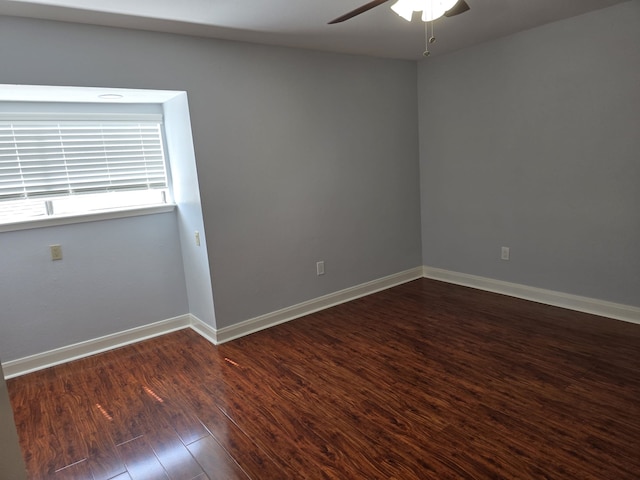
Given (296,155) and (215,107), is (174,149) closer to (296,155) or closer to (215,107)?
(215,107)

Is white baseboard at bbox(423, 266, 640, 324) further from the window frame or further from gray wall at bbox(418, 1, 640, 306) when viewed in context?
the window frame

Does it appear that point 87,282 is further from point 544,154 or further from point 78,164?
point 544,154

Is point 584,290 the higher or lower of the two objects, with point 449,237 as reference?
lower

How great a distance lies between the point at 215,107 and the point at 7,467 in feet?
9.10

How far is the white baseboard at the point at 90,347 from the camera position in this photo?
3034mm

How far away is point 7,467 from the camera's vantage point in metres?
→ 0.87

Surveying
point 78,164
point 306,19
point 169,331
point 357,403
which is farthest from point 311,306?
point 306,19

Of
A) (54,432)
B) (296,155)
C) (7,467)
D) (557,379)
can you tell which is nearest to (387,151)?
(296,155)

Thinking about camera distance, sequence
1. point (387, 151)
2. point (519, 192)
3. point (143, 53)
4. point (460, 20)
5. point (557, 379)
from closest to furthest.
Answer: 1. point (557, 379)
2. point (143, 53)
3. point (460, 20)
4. point (519, 192)
5. point (387, 151)

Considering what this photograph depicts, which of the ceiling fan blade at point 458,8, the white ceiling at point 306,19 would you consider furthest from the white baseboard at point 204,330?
the ceiling fan blade at point 458,8

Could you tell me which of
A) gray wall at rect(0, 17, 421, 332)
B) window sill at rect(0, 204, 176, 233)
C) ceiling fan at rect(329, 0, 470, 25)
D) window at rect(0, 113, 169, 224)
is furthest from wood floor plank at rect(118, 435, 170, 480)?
ceiling fan at rect(329, 0, 470, 25)

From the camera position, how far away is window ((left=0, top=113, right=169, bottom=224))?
2.97 m

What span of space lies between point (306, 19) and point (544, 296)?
3.16m

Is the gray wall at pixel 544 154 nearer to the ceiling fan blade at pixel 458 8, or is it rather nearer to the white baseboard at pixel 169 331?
the white baseboard at pixel 169 331
